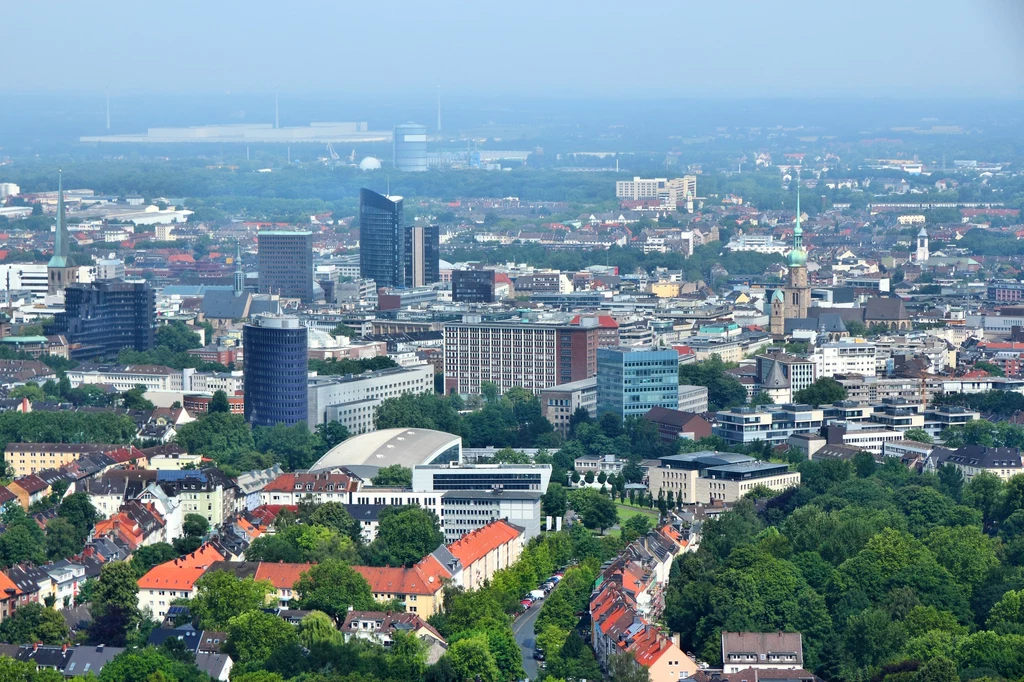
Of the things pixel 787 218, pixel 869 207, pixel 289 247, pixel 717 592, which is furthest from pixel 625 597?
pixel 869 207

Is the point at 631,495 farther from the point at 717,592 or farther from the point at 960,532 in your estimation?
the point at 717,592

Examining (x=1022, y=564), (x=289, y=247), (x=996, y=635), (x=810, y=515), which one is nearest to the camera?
(x=996, y=635)

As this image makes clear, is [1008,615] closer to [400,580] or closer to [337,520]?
[400,580]

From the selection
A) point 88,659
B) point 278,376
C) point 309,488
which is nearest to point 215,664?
point 88,659

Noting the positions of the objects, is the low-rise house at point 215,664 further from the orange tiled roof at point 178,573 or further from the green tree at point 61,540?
the green tree at point 61,540

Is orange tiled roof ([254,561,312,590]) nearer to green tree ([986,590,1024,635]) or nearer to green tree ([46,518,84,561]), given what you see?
green tree ([46,518,84,561])

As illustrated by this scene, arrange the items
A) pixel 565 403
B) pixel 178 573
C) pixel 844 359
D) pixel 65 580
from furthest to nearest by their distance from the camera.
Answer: pixel 844 359 < pixel 565 403 < pixel 65 580 < pixel 178 573
